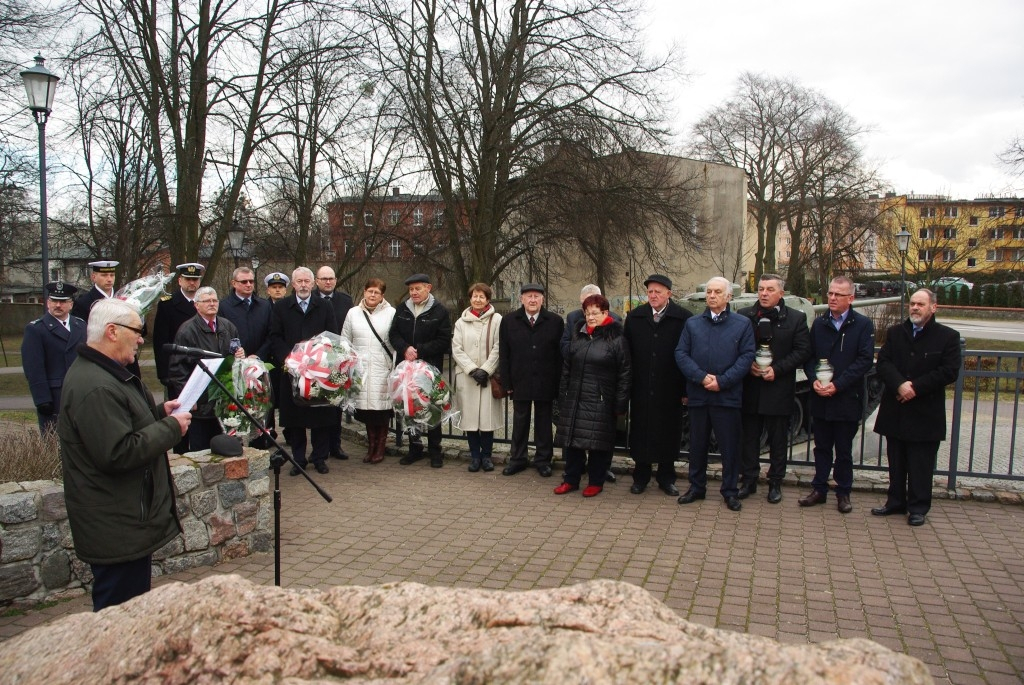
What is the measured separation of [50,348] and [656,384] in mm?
5255

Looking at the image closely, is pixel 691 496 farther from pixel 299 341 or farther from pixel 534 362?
pixel 299 341

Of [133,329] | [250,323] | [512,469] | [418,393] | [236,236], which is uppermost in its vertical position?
[236,236]

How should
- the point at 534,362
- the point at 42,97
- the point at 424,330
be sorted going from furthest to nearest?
1. the point at 42,97
2. the point at 424,330
3. the point at 534,362

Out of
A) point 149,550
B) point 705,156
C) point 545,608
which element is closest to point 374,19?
point 149,550

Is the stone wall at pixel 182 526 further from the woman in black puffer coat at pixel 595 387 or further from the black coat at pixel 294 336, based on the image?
the woman in black puffer coat at pixel 595 387

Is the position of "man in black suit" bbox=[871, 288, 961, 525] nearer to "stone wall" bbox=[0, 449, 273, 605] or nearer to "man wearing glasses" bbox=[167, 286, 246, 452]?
"stone wall" bbox=[0, 449, 273, 605]

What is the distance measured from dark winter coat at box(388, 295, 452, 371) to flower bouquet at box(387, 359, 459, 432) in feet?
0.65

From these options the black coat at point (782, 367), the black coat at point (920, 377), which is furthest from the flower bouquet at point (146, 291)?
the black coat at point (920, 377)

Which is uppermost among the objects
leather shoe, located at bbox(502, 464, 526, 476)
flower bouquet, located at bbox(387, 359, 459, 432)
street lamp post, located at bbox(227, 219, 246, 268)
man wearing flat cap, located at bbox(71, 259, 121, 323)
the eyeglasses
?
street lamp post, located at bbox(227, 219, 246, 268)

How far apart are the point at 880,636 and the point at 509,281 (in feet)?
65.6

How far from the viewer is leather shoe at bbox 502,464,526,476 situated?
297 inches

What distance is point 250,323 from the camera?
776 cm

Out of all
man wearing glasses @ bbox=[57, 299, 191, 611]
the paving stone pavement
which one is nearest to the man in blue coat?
the paving stone pavement

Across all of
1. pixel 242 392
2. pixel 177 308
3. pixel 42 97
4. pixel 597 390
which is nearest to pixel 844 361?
pixel 597 390
